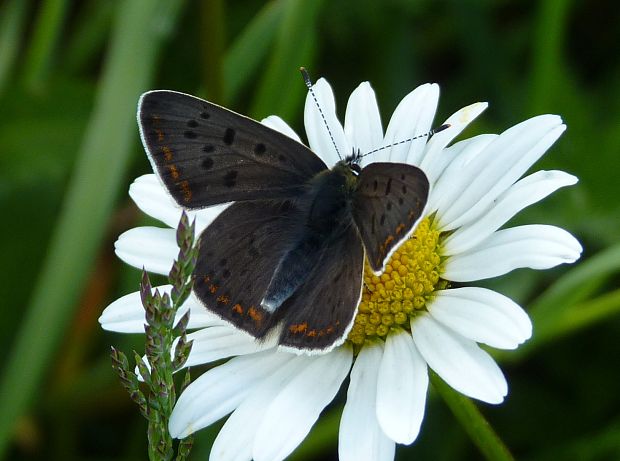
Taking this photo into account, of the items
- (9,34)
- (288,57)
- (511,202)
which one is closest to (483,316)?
(511,202)

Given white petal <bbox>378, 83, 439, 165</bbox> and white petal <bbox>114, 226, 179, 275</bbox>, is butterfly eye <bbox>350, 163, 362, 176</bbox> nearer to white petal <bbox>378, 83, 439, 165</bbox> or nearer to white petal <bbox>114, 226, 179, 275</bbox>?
white petal <bbox>378, 83, 439, 165</bbox>

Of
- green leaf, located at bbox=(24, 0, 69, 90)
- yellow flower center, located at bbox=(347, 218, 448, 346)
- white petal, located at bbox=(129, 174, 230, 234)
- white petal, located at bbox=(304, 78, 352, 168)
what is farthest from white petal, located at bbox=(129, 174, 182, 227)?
green leaf, located at bbox=(24, 0, 69, 90)

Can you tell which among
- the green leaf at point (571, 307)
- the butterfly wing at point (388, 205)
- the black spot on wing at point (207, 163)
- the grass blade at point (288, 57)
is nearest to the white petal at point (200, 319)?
the black spot on wing at point (207, 163)

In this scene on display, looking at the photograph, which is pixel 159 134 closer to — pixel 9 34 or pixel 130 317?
pixel 130 317

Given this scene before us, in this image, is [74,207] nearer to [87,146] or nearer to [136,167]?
[87,146]

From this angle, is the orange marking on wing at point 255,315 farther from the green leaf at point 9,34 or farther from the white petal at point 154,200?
the green leaf at point 9,34

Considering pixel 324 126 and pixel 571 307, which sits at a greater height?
pixel 324 126

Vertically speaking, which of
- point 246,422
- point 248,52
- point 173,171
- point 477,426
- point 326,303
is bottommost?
point 246,422

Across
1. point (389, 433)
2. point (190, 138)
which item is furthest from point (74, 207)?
point (389, 433)
